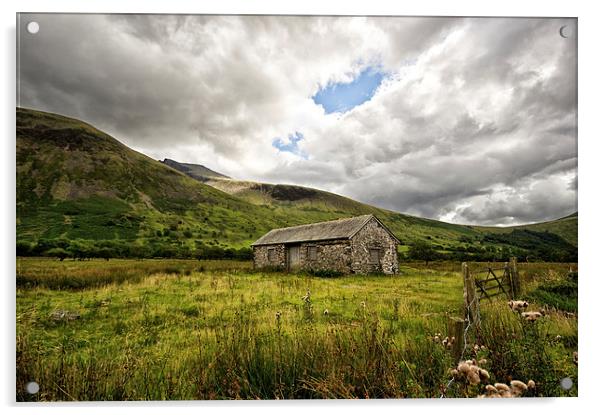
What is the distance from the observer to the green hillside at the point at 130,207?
407 cm

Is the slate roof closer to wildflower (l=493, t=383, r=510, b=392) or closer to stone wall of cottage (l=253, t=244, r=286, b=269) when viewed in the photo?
stone wall of cottage (l=253, t=244, r=286, b=269)

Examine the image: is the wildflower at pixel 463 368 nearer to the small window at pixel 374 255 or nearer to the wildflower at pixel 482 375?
the wildflower at pixel 482 375

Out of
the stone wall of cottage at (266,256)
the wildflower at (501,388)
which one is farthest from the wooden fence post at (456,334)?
the stone wall of cottage at (266,256)

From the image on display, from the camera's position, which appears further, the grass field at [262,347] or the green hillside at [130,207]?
the green hillside at [130,207]

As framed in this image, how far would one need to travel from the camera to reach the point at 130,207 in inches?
314

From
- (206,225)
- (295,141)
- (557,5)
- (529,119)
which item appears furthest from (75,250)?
(557,5)

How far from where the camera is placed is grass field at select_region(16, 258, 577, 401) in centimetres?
310

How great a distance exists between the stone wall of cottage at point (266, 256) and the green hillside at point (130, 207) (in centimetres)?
368

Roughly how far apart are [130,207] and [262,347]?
6.37 meters

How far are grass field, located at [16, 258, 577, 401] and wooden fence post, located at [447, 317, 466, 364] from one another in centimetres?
24

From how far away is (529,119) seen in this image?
429 centimetres

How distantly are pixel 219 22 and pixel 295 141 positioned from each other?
1914 mm

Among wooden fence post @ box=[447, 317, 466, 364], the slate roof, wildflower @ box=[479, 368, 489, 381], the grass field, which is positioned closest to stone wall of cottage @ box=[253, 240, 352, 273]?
the slate roof

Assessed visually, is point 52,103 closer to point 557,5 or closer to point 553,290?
point 557,5
